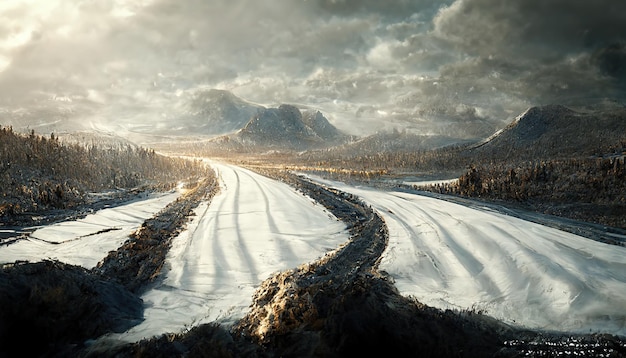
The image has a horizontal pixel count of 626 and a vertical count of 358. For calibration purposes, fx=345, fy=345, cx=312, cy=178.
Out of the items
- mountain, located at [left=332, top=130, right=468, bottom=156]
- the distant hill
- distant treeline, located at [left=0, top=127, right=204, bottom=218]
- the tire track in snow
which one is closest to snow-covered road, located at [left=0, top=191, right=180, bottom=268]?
→ distant treeline, located at [left=0, top=127, right=204, bottom=218]

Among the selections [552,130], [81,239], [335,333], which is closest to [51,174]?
[81,239]

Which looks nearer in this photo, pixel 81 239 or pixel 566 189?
pixel 81 239

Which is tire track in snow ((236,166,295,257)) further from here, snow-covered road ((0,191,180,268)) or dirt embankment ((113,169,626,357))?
snow-covered road ((0,191,180,268))

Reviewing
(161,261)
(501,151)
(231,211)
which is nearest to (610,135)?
(501,151)

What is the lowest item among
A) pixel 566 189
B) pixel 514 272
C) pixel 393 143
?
pixel 514 272

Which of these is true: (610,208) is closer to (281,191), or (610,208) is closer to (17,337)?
(281,191)

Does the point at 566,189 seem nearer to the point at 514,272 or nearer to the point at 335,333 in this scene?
the point at 514,272
